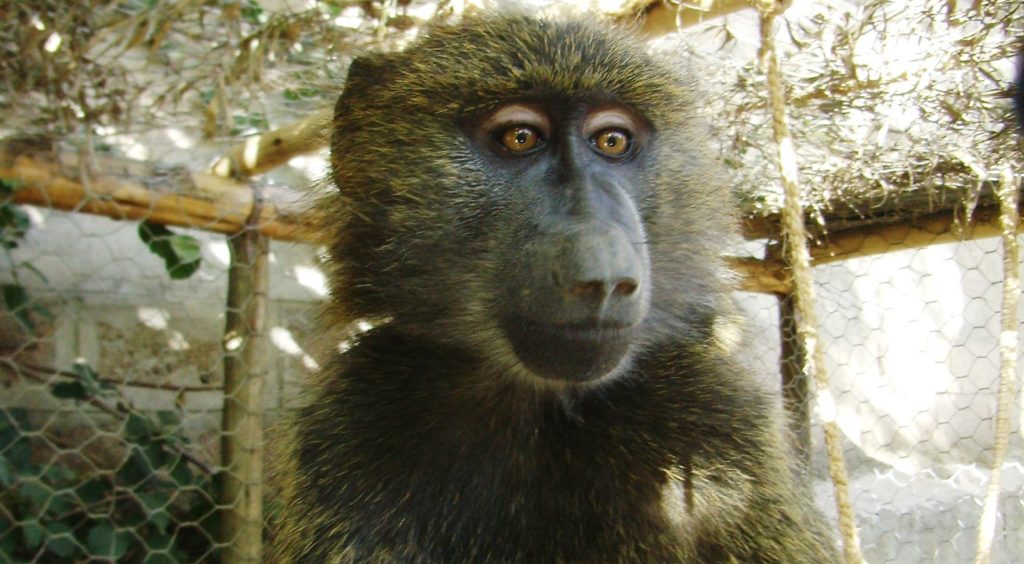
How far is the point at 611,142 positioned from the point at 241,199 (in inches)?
67.3

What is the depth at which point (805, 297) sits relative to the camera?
1799 mm

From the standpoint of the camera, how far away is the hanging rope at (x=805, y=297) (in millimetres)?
1704

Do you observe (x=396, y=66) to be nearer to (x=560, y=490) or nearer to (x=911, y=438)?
(x=560, y=490)

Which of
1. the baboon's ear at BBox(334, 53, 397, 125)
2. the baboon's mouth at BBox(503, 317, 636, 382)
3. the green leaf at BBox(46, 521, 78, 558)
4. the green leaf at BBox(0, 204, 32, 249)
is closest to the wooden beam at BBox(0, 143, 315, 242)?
the green leaf at BBox(0, 204, 32, 249)

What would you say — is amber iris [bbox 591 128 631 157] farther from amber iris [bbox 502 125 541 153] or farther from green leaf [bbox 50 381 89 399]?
green leaf [bbox 50 381 89 399]

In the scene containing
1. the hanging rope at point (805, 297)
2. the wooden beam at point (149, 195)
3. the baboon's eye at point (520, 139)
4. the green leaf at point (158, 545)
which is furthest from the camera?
the green leaf at point (158, 545)

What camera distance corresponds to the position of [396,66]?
7.02 ft

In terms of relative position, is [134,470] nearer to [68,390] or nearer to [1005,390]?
[68,390]

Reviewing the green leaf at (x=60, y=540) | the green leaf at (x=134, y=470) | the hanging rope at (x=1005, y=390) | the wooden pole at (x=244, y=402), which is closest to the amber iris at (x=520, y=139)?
the hanging rope at (x=1005, y=390)

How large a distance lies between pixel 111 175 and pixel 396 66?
1.32 meters

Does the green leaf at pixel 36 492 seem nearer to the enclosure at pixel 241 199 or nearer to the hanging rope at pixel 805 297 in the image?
the enclosure at pixel 241 199

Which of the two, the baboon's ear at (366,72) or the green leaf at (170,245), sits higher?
the baboon's ear at (366,72)

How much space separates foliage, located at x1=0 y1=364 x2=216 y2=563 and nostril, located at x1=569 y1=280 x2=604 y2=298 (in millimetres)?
2257

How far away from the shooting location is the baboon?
67.8 inches
